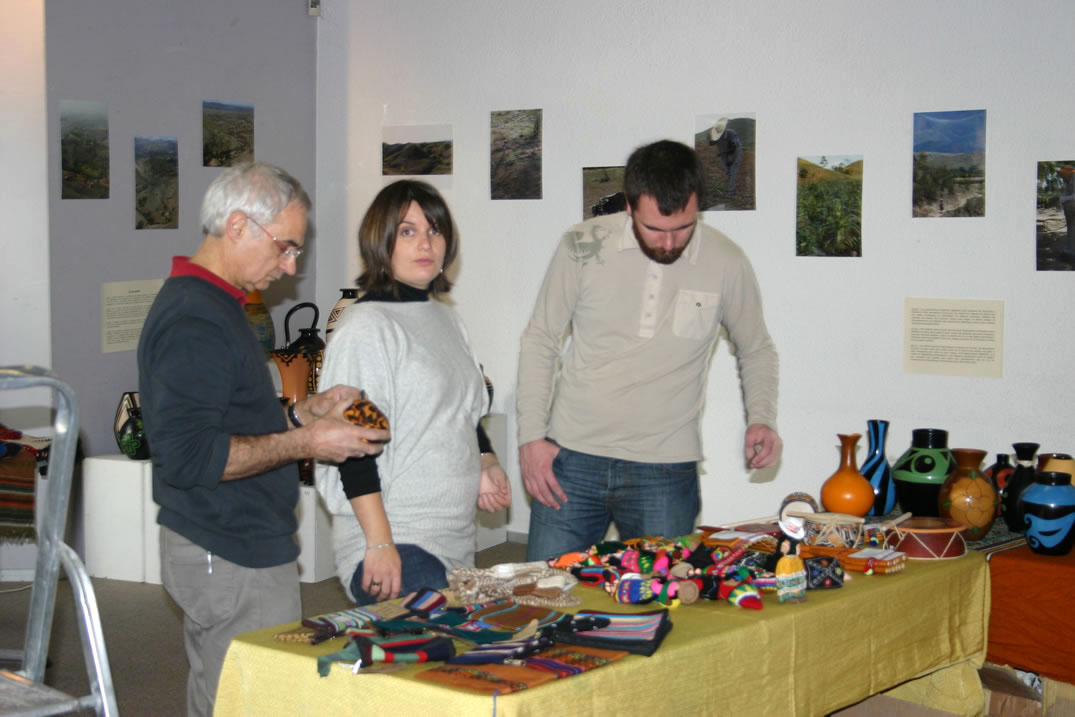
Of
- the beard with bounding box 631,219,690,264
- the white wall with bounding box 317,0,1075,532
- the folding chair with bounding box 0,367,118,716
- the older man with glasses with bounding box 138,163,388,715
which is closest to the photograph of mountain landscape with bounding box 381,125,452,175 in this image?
the white wall with bounding box 317,0,1075,532

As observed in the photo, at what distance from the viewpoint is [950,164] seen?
13.1ft

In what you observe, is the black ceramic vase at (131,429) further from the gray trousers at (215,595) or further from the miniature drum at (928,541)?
the miniature drum at (928,541)

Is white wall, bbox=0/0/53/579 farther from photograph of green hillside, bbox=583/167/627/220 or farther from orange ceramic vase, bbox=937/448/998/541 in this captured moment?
orange ceramic vase, bbox=937/448/998/541

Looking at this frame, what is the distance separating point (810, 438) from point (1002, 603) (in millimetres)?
1758

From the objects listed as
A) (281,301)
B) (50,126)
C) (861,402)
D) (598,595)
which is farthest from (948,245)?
(50,126)

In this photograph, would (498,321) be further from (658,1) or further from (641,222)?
(641,222)

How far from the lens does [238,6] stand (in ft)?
16.6

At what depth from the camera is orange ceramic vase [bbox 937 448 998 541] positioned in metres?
2.69

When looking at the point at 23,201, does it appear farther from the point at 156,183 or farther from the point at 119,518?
the point at 119,518

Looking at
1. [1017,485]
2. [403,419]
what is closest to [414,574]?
[403,419]

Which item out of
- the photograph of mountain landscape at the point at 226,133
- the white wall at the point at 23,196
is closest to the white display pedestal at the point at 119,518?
the white wall at the point at 23,196

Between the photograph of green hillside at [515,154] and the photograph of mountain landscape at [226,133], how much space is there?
108 centimetres

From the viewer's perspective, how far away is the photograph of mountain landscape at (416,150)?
5145mm

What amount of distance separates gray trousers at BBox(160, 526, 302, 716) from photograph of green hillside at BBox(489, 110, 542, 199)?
3.07 metres
